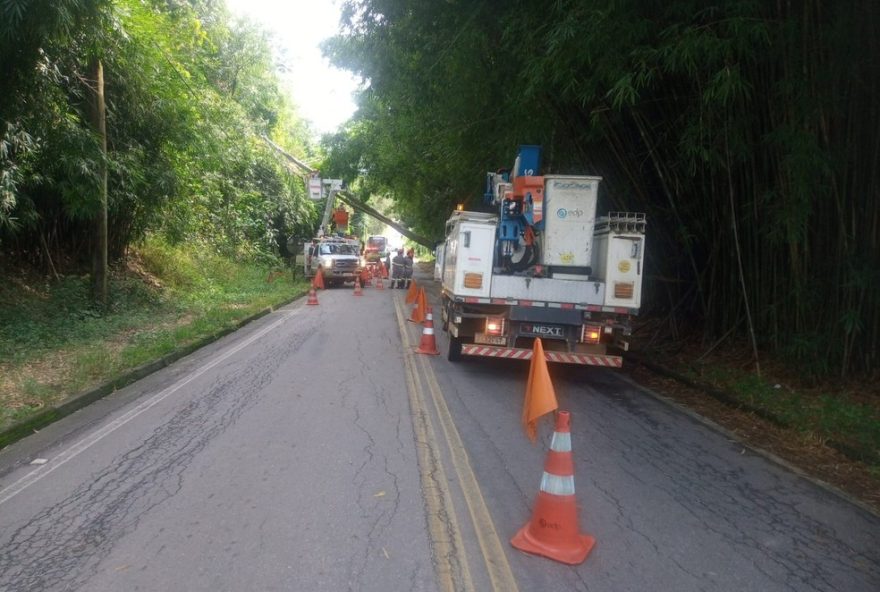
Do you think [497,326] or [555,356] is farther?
[497,326]

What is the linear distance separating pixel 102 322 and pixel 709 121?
10.4 meters

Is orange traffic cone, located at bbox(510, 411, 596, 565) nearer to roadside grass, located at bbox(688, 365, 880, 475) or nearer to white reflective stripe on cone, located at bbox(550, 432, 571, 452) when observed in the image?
white reflective stripe on cone, located at bbox(550, 432, 571, 452)

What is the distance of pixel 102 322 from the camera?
464 inches

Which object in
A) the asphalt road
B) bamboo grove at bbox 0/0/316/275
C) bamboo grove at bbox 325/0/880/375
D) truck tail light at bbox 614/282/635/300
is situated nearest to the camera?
the asphalt road

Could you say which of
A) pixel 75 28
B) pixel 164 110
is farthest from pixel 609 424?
pixel 164 110

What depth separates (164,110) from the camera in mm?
12945

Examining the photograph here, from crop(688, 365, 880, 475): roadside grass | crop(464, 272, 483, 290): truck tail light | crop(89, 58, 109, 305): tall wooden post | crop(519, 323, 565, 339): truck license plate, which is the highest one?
crop(89, 58, 109, 305): tall wooden post

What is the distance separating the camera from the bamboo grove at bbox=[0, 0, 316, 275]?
834 centimetres

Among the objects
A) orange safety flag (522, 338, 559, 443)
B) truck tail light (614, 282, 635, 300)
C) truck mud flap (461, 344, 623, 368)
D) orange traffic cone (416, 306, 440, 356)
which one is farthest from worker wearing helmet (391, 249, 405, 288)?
orange safety flag (522, 338, 559, 443)

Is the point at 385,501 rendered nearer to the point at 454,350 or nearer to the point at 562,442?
the point at 562,442

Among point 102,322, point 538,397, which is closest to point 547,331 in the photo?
point 538,397

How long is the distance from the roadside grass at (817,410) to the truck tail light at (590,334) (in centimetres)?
166

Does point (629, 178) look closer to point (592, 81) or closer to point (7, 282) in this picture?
point (592, 81)

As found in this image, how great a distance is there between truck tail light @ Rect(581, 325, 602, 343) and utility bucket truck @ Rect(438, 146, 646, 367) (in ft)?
0.04
